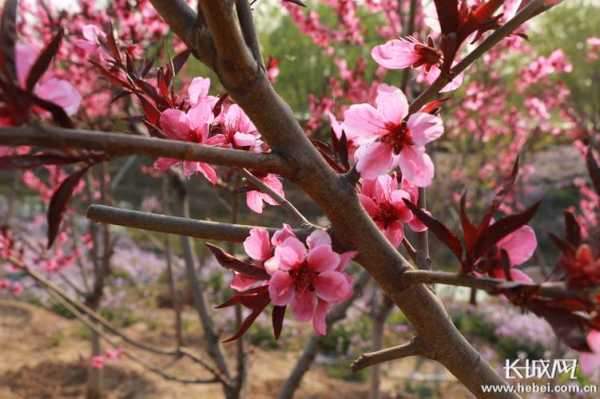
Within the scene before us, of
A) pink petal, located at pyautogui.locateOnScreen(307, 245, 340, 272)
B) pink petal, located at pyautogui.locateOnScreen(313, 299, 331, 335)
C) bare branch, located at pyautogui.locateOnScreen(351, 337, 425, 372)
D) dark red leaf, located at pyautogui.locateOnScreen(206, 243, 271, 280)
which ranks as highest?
pink petal, located at pyautogui.locateOnScreen(307, 245, 340, 272)

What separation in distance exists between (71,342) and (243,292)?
22.5 feet

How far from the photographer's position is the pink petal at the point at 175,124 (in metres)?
0.86

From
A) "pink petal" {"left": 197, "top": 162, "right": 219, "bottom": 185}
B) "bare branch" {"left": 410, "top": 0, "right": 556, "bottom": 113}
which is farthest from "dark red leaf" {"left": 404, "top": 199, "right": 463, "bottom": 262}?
"pink petal" {"left": 197, "top": 162, "right": 219, "bottom": 185}

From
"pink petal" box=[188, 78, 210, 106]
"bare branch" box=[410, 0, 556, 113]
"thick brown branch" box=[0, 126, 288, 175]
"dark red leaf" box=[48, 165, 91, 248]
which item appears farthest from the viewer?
"pink petal" box=[188, 78, 210, 106]

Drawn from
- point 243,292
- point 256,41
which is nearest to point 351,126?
point 256,41

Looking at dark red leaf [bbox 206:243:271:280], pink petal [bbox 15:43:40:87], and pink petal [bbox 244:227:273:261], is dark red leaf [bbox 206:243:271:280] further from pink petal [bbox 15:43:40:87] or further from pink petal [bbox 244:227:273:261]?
pink petal [bbox 15:43:40:87]

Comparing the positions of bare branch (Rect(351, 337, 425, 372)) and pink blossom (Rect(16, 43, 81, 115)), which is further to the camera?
bare branch (Rect(351, 337, 425, 372))

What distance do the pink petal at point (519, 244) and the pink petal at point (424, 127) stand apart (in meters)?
0.17

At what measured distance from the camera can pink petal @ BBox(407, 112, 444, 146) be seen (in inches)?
30.4

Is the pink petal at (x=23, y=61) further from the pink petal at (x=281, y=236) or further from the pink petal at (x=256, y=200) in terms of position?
the pink petal at (x=256, y=200)

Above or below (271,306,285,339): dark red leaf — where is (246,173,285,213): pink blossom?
above

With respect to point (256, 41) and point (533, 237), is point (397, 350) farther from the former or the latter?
point (256, 41)

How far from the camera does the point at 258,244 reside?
811 mm

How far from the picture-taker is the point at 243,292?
0.80m
